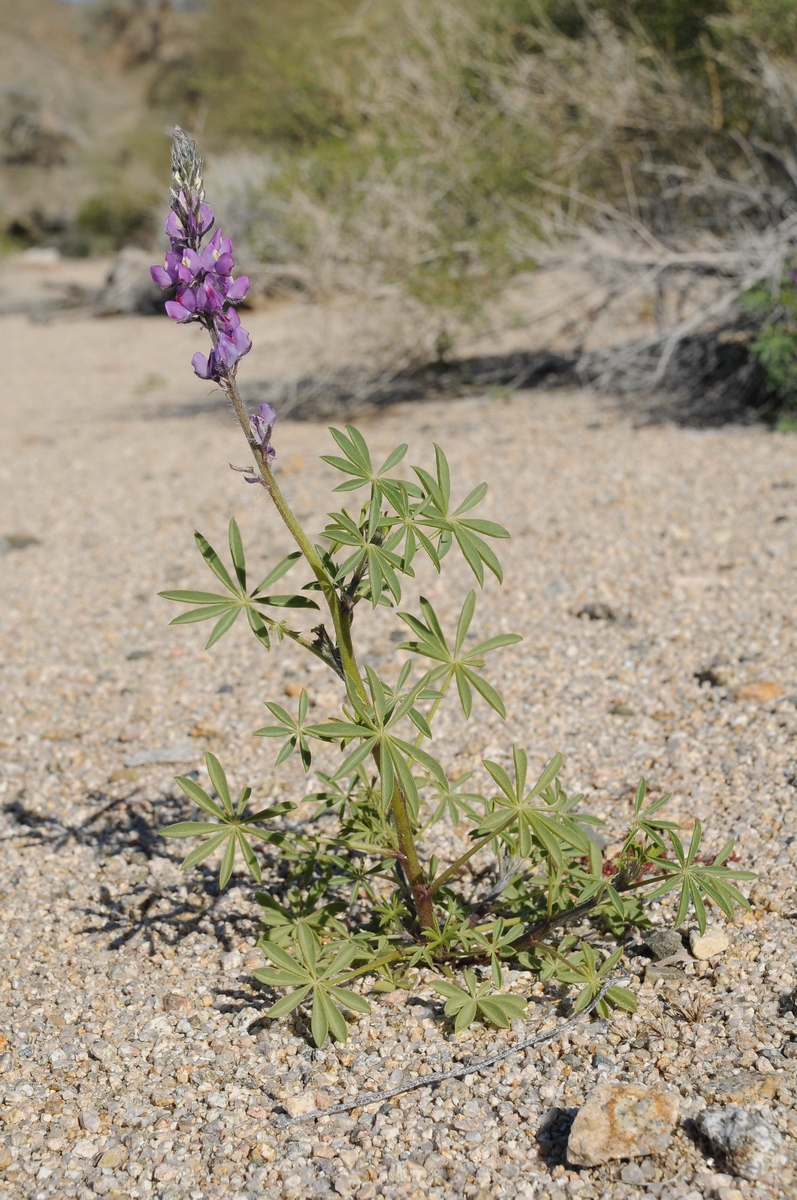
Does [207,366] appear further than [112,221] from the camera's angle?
No

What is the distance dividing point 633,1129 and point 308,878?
883mm

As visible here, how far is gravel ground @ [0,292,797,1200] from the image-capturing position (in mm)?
1705

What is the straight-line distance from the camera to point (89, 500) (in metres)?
5.66

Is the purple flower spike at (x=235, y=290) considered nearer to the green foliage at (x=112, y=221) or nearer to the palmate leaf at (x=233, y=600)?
the palmate leaf at (x=233, y=600)

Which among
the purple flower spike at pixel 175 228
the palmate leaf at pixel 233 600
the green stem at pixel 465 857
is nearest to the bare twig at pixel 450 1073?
the green stem at pixel 465 857

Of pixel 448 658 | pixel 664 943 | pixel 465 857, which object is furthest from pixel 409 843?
pixel 664 943

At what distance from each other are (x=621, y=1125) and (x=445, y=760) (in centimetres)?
133

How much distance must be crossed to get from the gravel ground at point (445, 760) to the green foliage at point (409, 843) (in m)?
0.12

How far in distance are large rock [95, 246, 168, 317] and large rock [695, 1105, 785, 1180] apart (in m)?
12.5

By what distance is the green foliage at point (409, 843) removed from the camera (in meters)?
1.69

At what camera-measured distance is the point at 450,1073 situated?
5.87ft

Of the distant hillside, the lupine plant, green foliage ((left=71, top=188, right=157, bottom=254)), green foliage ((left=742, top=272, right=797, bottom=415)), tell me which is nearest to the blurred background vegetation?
green foliage ((left=742, top=272, right=797, bottom=415))

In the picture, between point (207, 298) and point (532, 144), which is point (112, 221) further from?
point (207, 298)

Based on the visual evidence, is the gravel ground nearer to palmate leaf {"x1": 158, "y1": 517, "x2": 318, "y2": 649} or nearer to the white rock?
the white rock
